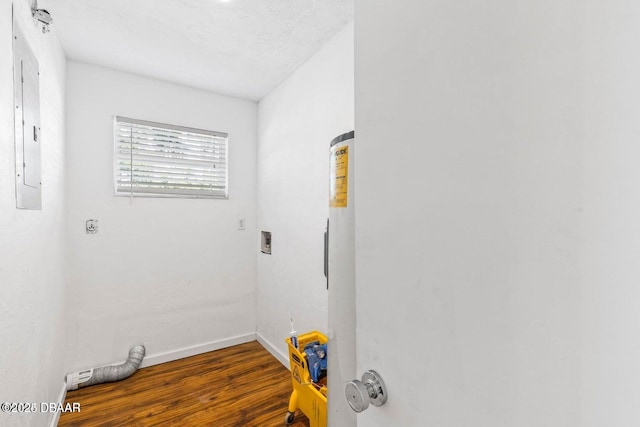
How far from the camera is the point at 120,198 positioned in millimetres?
2488

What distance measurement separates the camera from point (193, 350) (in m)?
2.74

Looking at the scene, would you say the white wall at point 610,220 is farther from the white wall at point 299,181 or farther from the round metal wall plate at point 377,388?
the white wall at point 299,181

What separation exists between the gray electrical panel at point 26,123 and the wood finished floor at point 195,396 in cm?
143

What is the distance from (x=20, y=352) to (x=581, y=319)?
183 centimetres

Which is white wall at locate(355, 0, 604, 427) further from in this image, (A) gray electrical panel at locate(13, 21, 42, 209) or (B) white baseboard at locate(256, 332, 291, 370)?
(B) white baseboard at locate(256, 332, 291, 370)

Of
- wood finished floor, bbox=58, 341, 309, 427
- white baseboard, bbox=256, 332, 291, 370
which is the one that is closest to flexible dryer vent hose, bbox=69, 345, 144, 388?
Result: wood finished floor, bbox=58, 341, 309, 427

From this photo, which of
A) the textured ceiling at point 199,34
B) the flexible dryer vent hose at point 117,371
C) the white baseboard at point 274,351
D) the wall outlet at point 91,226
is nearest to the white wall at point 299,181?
the white baseboard at point 274,351

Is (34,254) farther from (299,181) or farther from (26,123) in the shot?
(299,181)

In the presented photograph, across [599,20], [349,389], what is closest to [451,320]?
[349,389]

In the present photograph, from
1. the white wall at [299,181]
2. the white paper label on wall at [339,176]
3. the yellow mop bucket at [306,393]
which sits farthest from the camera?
the white wall at [299,181]

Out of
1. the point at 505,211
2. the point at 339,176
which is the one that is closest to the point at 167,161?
the point at 339,176

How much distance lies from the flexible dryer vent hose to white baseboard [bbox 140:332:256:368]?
10 cm

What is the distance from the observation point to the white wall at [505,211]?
31 centimetres

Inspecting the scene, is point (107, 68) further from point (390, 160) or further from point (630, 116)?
point (630, 116)
